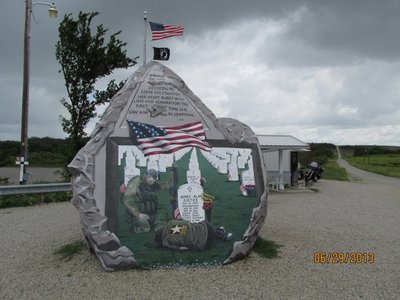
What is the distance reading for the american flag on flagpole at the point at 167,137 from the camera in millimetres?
6895

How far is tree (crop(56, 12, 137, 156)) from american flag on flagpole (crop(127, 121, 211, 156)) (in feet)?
36.6

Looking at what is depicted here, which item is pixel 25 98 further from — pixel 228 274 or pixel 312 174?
pixel 312 174

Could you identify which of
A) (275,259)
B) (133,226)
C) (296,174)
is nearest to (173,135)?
(133,226)

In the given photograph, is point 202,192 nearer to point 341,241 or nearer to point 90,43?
point 341,241

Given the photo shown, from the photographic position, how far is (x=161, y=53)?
7664 millimetres

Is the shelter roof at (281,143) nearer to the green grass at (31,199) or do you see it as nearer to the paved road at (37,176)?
the green grass at (31,199)

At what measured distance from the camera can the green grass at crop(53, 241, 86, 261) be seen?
23.5ft

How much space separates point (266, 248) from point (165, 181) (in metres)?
2.29

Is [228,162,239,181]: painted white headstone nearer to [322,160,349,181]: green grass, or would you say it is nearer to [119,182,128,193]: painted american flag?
[119,182,128,193]: painted american flag

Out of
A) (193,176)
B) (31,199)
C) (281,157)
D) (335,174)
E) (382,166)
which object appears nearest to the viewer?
(193,176)
